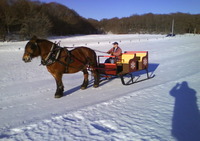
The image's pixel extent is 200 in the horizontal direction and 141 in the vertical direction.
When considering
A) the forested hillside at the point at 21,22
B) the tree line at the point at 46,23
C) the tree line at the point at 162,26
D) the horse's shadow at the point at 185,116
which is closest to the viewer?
the horse's shadow at the point at 185,116

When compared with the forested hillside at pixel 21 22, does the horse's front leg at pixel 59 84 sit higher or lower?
lower

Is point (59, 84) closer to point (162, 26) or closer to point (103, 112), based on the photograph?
point (103, 112)

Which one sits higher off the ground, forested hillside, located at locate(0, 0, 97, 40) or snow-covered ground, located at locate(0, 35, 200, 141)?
forested hillside, located at locate(0, 0, 97, 40)

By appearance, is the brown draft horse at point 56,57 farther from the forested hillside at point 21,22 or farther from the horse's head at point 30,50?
the forested hillside at point 21,22

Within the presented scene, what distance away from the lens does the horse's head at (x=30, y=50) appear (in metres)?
4.88

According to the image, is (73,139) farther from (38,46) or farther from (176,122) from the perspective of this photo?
(38,46)

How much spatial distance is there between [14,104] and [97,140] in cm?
314

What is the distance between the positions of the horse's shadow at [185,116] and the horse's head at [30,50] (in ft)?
13.6

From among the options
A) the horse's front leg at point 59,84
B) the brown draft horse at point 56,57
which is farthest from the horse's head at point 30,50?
the horse's front leg at point 59,84

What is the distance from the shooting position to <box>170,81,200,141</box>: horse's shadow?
11.0 feet

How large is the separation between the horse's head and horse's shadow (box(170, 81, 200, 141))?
4.15m

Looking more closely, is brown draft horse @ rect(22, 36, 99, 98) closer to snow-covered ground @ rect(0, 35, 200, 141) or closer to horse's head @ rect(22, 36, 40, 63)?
horse's head @ rect(22, 36, 40, 63)

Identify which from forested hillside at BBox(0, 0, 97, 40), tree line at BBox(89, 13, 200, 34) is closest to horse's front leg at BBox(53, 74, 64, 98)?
forested hillside at BBox(0, 0, 97, 40)

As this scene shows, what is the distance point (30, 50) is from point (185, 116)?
4.46 m
